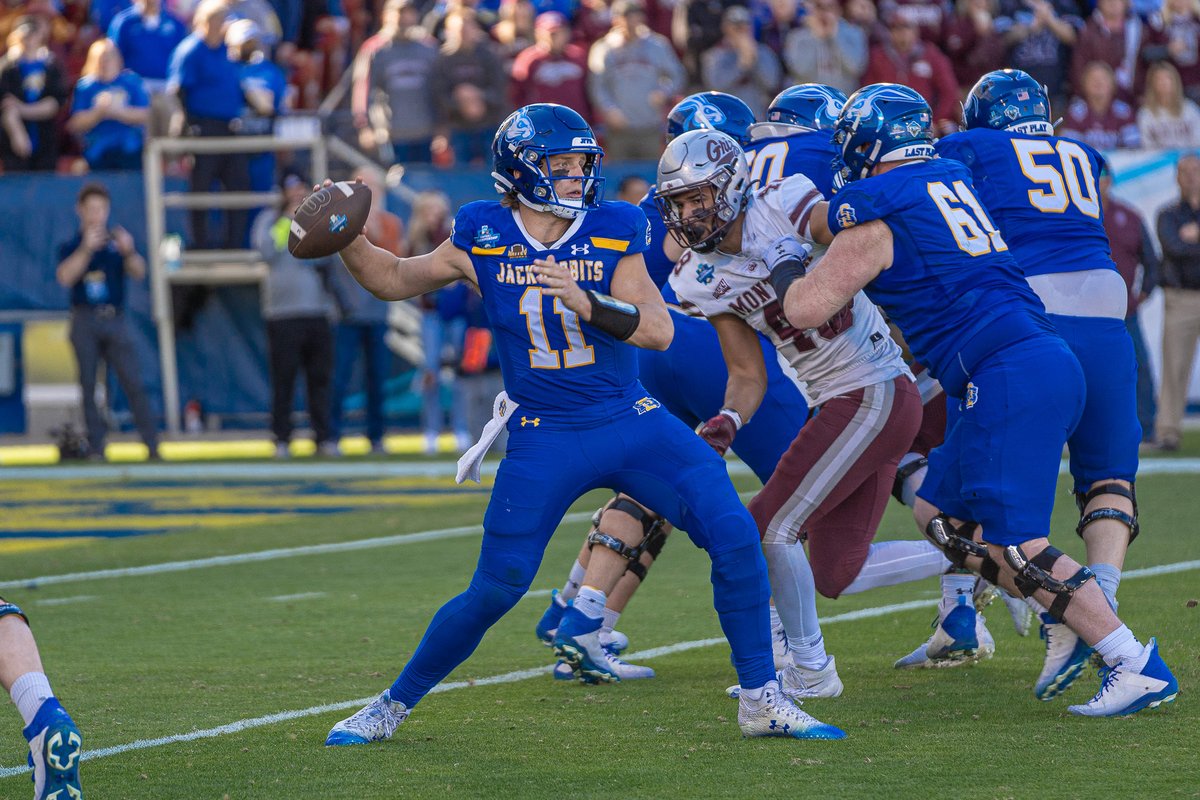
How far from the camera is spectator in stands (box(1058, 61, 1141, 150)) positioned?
52.1 feet

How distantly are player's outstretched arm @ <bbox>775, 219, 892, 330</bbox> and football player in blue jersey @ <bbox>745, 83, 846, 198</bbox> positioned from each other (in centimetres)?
84

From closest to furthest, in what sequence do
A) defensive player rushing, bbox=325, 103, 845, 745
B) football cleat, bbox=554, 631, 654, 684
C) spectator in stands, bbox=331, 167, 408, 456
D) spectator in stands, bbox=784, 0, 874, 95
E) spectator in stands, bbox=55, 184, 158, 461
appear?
defensive player rushing, bbox=325, 103, 845, 745 < football cleat, bbox=554, 631, 654, 684 < spectator in stands, bbox=55, 184, 158, 461 < spectator in stands, bbox=331, 167, 408, 456 < spectator in stands, bbox=784, 0, 874, 95

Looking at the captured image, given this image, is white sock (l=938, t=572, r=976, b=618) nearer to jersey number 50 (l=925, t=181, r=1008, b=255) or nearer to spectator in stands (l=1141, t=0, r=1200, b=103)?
jersey number 50 (l=925, t=181, r=1008, b=255)

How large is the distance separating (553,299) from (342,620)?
2848 mm

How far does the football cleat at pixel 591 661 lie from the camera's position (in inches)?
246

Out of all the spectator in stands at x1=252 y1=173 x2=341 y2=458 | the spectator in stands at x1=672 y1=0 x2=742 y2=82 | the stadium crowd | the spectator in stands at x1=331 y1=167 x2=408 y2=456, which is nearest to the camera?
the spectator in stands at x1=252 y1=173 x2=341 y2=458

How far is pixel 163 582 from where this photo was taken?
8938 mm

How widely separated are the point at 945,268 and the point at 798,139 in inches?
47.6

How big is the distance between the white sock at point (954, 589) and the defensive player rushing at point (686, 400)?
60 centimetres

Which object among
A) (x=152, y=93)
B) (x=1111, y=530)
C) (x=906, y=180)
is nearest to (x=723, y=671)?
(x=1111, y=530)

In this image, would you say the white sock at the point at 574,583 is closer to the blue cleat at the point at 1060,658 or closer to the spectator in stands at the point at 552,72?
the blue cleat at the point at 1060,658

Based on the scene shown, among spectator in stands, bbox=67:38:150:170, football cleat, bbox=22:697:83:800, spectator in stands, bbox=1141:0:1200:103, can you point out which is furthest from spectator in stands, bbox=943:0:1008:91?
football cleat, bbox=22:697:83:800

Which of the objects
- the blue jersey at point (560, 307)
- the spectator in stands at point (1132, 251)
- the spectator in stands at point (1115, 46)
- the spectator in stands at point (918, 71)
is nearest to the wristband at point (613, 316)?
the blue jersey at point (560, 307)

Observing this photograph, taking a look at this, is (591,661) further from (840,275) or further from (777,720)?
(840,275)
